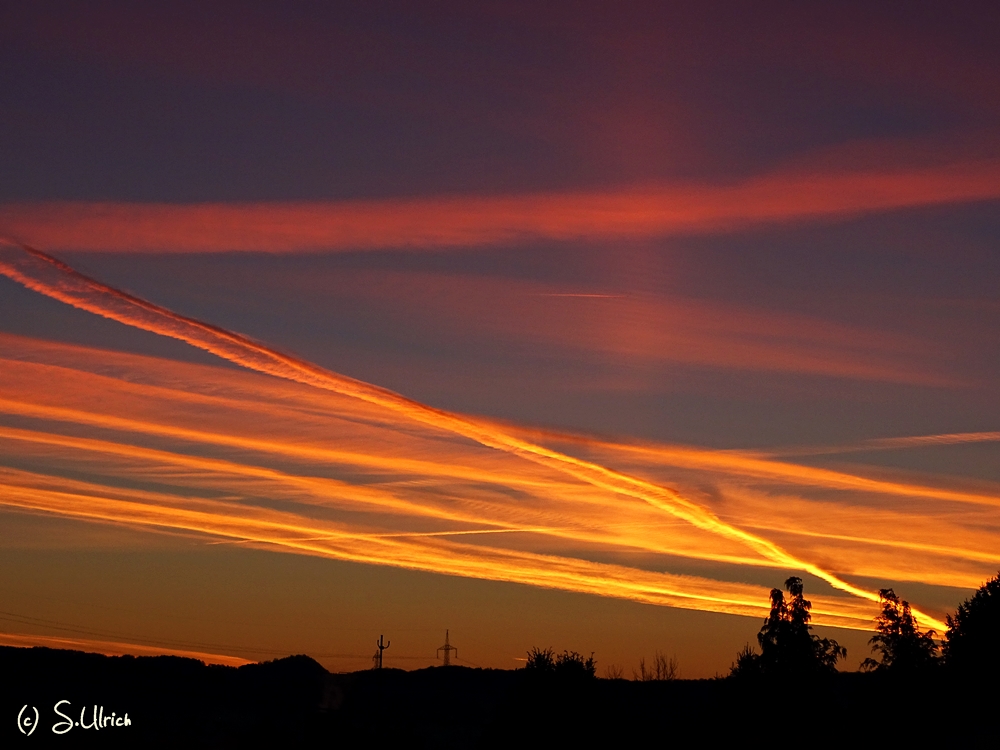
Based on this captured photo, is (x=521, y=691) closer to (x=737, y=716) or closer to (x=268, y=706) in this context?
(x=737, y=716)

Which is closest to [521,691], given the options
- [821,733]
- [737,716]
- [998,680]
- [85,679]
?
[737,716]

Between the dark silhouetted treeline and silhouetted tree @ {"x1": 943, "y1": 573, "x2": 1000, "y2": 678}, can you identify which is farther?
silhouetted tree @ {"x1": 943, "y1": 573, "x2": 1000, "y2": 678}

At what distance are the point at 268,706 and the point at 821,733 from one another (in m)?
133

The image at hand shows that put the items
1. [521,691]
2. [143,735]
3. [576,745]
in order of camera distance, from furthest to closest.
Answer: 1. [143,735]
2. [521,691]
3. [576,745]

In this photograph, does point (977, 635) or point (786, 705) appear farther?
point (977, 635)

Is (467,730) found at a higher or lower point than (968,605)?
lower

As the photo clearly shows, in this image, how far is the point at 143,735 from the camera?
15525cm

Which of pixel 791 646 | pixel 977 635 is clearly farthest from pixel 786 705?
pixel 977 635

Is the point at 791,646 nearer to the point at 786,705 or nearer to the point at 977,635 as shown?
the point at 786,705

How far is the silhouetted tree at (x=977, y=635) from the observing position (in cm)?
11050

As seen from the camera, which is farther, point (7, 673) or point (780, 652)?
point (7, 673)

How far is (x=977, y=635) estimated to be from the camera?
117000 mm

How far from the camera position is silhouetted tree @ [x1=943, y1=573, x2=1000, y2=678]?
11050 cm

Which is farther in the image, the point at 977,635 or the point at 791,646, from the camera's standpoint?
the point at 977,635
